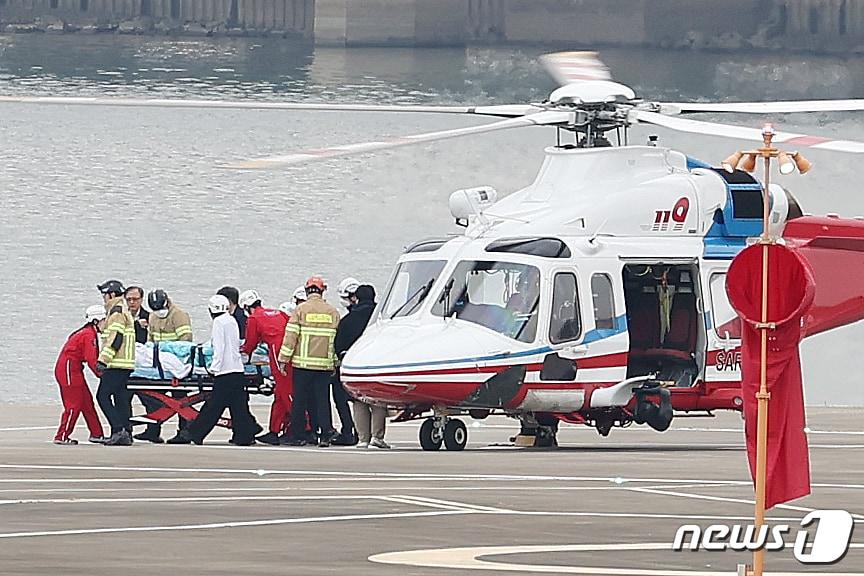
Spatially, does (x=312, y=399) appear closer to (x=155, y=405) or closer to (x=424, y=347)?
(x=155, y=405)

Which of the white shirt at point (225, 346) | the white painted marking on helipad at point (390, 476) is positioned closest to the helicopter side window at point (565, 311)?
the white shirt at point (225, 346)

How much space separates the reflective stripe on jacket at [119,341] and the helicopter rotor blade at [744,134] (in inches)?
170

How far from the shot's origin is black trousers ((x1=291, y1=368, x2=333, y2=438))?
1747cm

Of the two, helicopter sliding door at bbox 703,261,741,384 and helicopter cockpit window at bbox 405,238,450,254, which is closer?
helicopter cockpit window at bbox 405,238,450,254

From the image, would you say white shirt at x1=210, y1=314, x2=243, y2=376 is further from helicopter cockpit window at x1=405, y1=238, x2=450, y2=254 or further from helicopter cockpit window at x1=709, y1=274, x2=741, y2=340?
helicopter cockpit window at x1=709, y1=274, x2=741, y2=340

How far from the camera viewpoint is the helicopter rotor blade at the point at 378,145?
44.4 ft

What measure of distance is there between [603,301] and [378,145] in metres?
2.73

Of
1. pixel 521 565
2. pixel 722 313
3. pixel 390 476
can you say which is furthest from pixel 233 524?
pixel 722 313

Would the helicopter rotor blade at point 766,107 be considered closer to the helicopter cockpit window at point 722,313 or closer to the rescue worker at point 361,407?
the helicopter cockpit window at point 722,313

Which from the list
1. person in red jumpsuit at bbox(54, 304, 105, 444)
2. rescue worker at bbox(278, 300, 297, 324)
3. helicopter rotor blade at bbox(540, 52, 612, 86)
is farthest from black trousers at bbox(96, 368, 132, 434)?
helicopter rotor blade at bbox(540, 52, 612, 86)

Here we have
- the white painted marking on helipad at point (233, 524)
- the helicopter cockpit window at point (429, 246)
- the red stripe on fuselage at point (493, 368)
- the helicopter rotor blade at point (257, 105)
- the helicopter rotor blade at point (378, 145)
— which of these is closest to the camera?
the white painted marking on helipad at point (233, 524)

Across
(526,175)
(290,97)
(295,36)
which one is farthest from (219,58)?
(526,175)

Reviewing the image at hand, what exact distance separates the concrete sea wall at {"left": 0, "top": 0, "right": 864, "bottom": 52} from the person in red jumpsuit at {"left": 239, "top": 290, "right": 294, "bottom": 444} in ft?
297

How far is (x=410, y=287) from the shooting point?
671 inches
